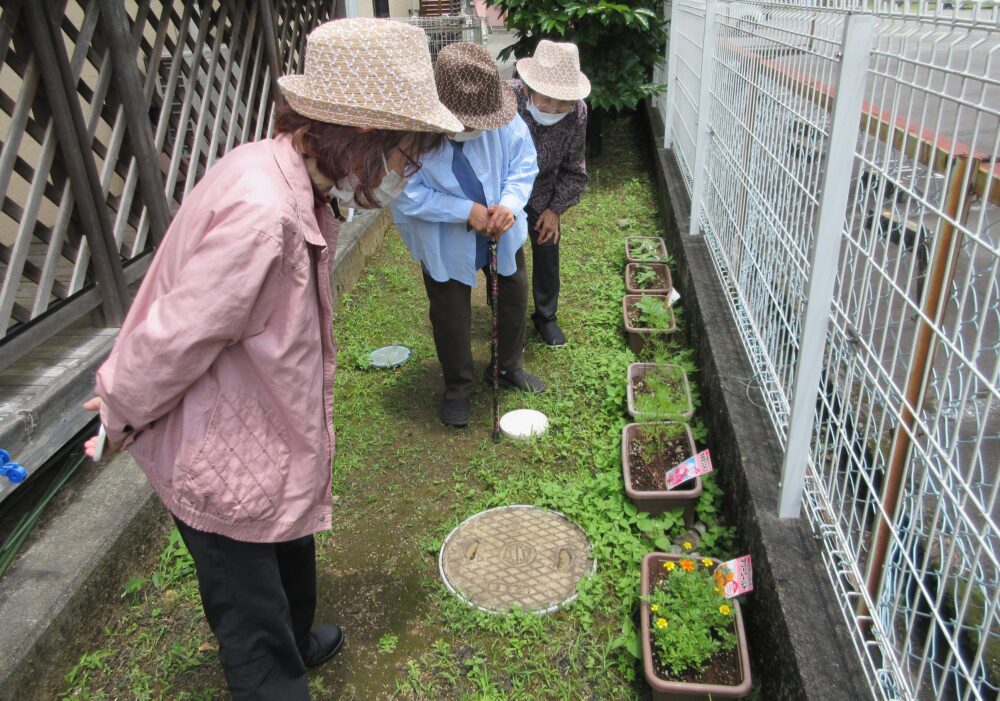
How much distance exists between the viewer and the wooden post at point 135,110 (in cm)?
336

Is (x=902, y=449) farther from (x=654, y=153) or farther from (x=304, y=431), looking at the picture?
(x=654, y=153)

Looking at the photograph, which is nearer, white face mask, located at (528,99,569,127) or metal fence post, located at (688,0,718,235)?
white face mask, located at (528,99,569,127)

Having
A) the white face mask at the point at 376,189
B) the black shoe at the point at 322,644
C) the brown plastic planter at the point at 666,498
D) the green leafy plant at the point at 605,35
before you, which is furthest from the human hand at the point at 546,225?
the green leafy plant at the point at 605,35

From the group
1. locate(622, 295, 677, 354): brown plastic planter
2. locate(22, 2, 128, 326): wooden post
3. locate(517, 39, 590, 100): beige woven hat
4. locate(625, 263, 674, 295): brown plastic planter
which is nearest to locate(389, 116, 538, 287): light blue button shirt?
locate(517, 39, 590, 100): beige woven hat

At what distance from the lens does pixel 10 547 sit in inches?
101

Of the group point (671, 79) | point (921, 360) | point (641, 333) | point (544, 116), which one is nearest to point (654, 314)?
point (641, 333)

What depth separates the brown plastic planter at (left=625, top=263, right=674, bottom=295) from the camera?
4650mm

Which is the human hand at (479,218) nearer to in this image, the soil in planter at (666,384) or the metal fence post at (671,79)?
the soil in planter at (666,384)

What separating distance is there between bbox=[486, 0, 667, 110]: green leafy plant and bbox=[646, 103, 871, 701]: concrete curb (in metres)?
4.48

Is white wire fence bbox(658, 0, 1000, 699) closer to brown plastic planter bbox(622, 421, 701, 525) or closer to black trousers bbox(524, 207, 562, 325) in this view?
brown plastic planter bbox(622, 421, 701, 525)

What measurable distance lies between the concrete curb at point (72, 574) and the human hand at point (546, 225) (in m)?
2.45

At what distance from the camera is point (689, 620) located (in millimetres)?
2242

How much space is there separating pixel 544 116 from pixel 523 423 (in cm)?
167

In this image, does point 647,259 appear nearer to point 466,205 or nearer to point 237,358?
point 466,205
